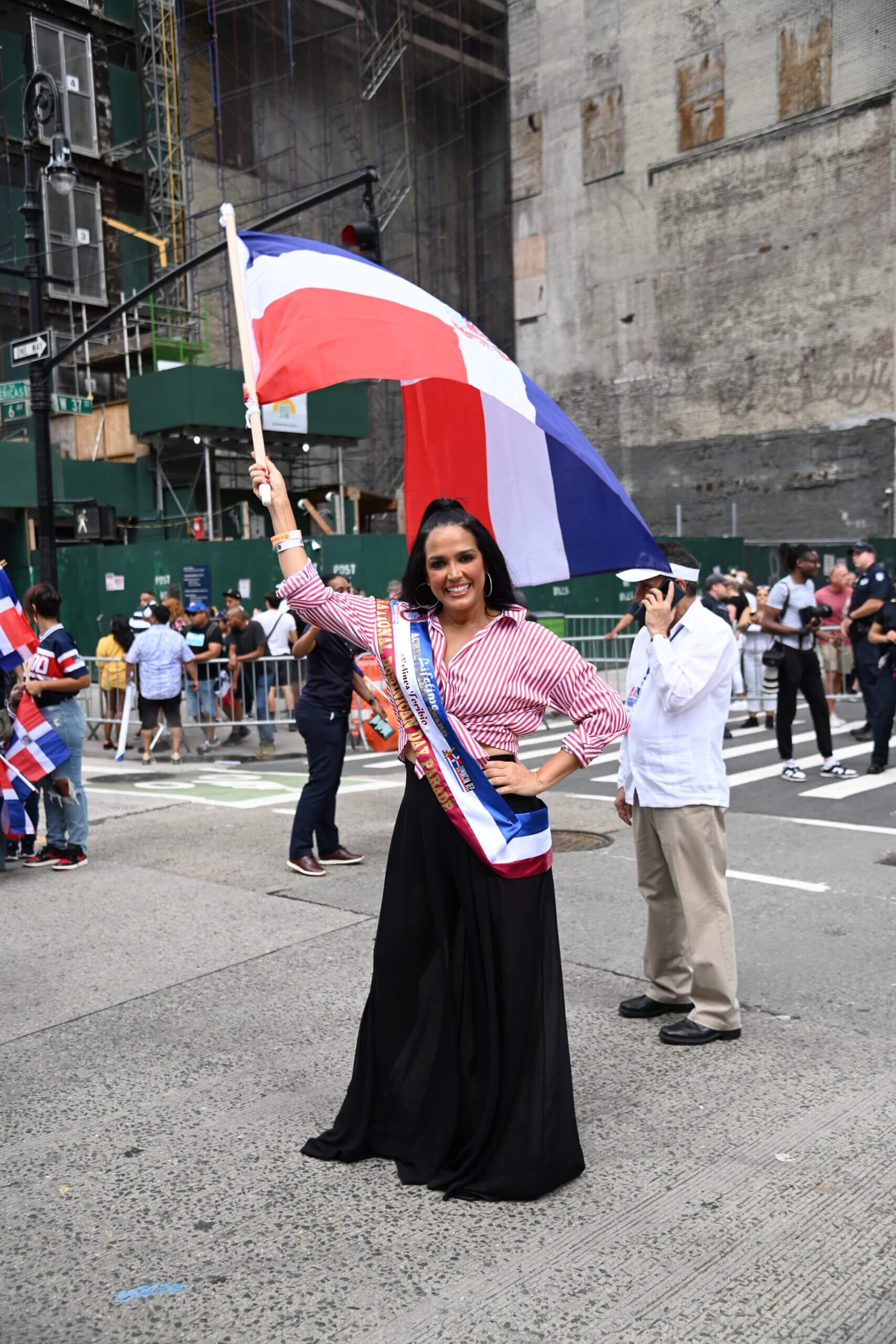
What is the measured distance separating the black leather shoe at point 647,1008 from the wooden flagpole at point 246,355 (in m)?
2.72

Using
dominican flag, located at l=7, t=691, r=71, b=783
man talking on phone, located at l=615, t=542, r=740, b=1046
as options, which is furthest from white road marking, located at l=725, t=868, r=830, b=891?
dominican flag, located at l=7, t=691, r=71, b=783

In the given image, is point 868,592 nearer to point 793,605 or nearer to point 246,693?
point 793,605

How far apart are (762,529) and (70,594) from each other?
1968cm

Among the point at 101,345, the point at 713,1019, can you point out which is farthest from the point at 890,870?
the point at 101,345

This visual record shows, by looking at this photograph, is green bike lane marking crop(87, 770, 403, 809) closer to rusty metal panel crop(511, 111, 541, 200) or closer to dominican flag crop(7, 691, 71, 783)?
dominican flag crop(7, 691, 71, 783)

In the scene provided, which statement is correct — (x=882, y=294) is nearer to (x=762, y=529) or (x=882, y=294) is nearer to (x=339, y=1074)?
(x=762, y=529)

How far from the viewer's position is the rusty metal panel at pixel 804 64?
3244 centimetres

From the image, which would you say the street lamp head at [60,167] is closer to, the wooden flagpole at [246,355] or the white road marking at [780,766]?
the white road marking at [780,766]

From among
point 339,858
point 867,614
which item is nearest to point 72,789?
point 339,858

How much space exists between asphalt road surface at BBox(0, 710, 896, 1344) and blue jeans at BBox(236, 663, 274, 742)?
8074 mm

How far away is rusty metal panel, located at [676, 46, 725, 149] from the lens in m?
34.5

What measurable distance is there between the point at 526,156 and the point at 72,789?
36.4m

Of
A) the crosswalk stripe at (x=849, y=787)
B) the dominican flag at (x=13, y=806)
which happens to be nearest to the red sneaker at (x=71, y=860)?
the dominican flag at (x=13, y=806)

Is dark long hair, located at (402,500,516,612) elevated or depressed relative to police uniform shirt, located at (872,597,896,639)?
elevated
